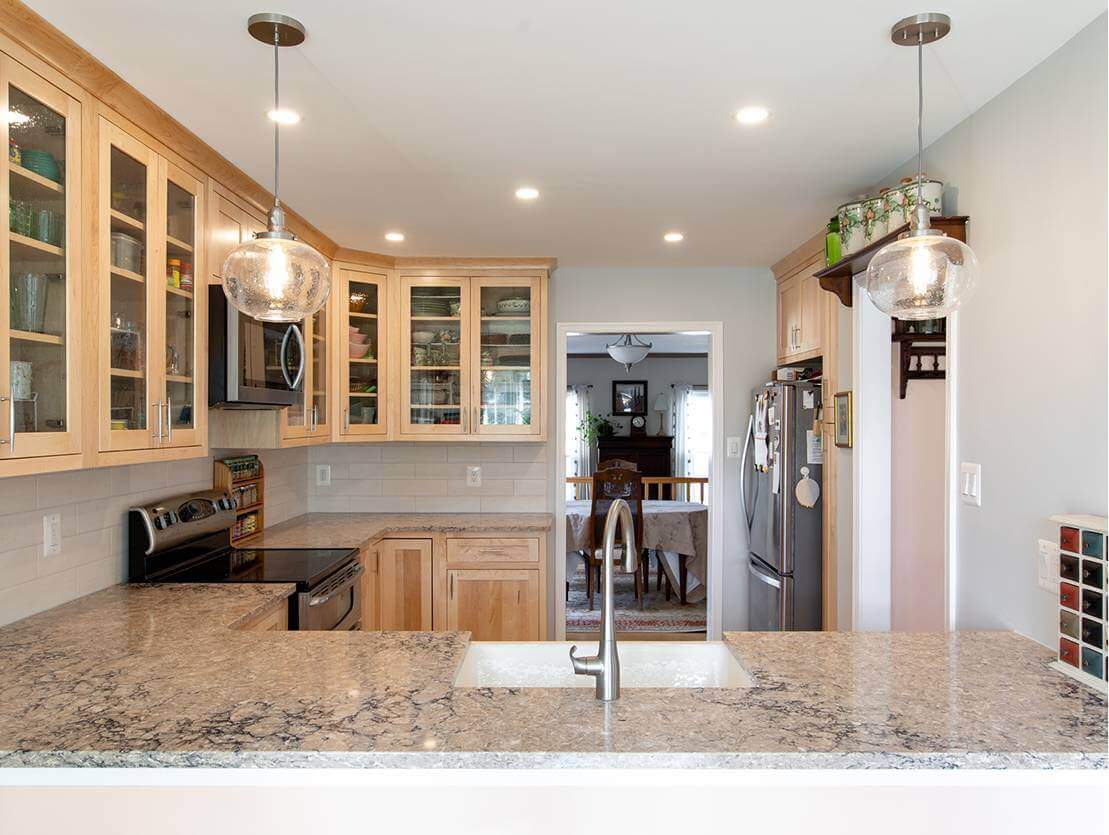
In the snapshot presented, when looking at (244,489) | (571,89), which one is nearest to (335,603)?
(244,489)

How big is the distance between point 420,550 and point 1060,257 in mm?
3100

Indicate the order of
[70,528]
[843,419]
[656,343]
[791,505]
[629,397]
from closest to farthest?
[70,528]
[843,419]
[791,505]
[656,343]
[629,397]

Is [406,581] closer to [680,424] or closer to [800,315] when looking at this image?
[800,315]

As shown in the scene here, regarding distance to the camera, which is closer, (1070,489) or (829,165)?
(1070,489)

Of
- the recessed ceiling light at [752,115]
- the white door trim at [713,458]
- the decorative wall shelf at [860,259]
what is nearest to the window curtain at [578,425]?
the white door trim at [713,458]

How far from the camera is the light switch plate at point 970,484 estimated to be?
6.98 ft

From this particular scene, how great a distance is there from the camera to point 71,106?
1861mm

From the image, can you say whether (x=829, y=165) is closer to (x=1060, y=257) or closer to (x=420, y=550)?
(x=1060, y=257)

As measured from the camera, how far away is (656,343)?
29.4 ft

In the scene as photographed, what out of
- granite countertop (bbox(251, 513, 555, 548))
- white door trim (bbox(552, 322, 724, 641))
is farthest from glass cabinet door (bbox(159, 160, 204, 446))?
white door trim (bbox(552, 322, 724, 641))

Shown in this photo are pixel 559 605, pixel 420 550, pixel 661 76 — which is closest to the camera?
pixel 661 76

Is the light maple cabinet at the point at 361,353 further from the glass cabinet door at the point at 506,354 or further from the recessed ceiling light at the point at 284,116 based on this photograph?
the recessed ceiling light at the point at 284,116

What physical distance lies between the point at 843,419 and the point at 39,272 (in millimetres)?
2742

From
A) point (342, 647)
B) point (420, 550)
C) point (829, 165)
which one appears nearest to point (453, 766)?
point (342, 647)
